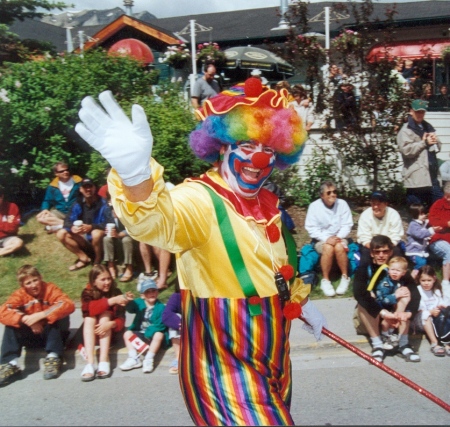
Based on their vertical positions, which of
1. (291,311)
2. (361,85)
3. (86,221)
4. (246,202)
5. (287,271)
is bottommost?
(86,221)

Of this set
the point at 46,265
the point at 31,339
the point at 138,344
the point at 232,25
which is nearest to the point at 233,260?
the point at 138,344

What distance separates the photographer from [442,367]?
19.4 feet

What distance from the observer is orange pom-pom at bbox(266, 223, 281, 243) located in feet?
9.57

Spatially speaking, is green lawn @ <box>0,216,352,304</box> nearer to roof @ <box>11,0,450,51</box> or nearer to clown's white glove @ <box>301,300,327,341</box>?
clown's white glove @ <box>301,300,327,341</box>

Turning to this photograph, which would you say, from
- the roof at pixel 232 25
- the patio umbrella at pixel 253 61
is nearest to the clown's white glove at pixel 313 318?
the patio umbrella at pixel 253 61

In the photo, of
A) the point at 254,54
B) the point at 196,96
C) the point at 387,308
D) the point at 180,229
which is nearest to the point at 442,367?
the point at 387,308

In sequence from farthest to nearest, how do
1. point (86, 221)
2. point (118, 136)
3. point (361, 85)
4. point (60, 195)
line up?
point (361, 85) < point (60, 195) < point (86, 221) < point (118, 136)

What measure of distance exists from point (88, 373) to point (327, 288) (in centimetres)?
289

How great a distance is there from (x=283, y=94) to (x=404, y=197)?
6966 millimetres

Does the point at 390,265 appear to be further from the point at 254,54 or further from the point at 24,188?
the point at 254,54

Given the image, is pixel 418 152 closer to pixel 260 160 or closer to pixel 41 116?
pixel 41 116

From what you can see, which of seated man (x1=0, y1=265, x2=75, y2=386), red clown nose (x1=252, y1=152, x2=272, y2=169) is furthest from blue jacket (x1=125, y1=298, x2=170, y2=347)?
red clown nose (x1=252, y1=152, x2=272, y2=169)

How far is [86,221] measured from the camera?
7.95 meters

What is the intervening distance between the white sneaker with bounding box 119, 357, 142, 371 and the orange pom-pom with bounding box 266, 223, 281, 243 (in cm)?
346
